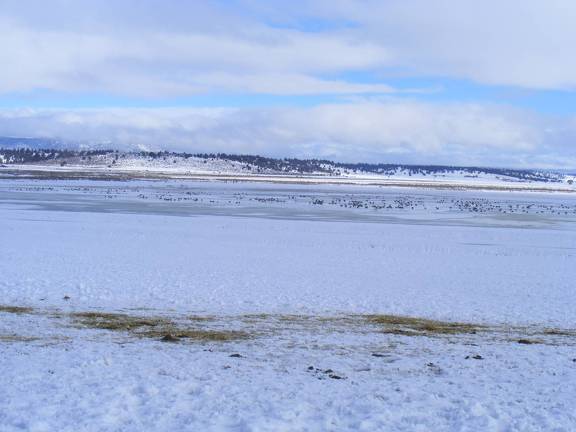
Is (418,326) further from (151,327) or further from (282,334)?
(151,327)

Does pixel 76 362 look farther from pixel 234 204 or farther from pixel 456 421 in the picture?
pixel 234 204

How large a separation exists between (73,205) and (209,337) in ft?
123

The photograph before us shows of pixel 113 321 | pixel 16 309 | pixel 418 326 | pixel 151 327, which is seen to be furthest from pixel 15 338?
pixel 418 326

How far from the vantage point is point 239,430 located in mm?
7082

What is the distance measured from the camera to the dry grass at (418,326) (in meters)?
12.2

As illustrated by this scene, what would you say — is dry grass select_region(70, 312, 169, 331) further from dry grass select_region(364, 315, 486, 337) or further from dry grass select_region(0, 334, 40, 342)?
dry grass select_region(364, 315, 486, 337)

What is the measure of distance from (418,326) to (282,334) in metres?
2.95

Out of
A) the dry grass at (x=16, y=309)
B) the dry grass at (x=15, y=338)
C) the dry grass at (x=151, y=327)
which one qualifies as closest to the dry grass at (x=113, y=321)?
the dry grass at (x=151, y=327)

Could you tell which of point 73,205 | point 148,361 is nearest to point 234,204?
point 73,205

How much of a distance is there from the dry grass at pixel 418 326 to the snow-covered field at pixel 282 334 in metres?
0.08

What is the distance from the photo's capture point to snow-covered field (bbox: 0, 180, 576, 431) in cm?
764

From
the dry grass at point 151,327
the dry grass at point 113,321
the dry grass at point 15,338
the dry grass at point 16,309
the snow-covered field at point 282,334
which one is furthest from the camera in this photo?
the dry grass at point 16,309

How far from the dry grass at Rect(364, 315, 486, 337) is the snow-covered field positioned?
0.08 metres

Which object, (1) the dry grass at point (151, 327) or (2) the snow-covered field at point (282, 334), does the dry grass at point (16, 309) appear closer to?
(2) the snow-covered field at point (282, 334)
